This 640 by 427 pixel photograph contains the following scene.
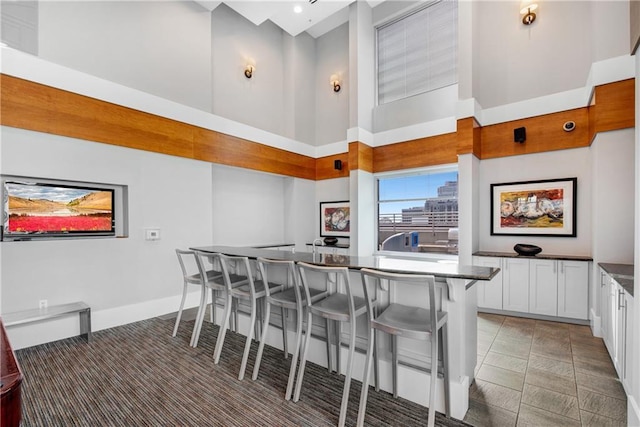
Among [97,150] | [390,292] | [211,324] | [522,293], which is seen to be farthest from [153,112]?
[522,293]

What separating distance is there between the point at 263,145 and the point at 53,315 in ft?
13.7

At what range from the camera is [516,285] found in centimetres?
407

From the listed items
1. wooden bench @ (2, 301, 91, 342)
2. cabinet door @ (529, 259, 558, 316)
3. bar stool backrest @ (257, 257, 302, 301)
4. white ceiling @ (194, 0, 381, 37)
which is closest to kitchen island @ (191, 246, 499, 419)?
bar stool backrest @ (257, 257, 302, 301)

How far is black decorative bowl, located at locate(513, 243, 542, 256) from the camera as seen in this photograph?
160 inches

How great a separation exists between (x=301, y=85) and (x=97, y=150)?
464 cm

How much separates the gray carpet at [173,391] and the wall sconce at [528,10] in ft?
18.8

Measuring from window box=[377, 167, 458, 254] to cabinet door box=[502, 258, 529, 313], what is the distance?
1312 millimetres

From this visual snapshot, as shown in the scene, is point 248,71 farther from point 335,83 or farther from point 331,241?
point 331,241

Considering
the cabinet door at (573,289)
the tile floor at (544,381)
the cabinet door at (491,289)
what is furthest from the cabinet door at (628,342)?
the cabinet door at (491,289)

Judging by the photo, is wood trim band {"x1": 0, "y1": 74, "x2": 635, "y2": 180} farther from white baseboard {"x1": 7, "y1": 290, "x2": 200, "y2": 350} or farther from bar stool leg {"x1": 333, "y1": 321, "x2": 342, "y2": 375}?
bar stool leg {"x1": 333, "y1": 321, "x2": 342, "y2": 375}

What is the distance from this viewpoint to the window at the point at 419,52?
541 centimetres

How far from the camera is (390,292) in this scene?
91.0 inches

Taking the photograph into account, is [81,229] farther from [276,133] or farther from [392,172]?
[392,172]

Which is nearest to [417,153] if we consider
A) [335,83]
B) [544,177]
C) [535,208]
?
[544,177]
